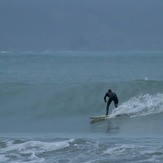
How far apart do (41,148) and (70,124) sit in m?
5.63

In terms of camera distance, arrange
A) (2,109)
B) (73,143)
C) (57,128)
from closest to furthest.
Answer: (73,143), (57,128), (2,109)

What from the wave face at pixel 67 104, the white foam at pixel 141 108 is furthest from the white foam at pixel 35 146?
the white foam at pixel 141 108

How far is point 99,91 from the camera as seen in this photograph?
25797mm

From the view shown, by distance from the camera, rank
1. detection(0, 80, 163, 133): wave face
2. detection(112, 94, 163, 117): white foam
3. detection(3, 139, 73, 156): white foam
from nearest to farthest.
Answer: detection(3, 139, 73, 156): white foam, detection(112, 94, 163, 117): white foam, detection(0, 80, 163, 133): wave face

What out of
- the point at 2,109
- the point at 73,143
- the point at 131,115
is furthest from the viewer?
the point at 2,109

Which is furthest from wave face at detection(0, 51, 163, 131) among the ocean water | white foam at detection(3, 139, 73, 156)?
white foam at detection(3, 139, 73, 156)

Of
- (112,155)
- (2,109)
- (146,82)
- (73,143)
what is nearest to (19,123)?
(2,109)

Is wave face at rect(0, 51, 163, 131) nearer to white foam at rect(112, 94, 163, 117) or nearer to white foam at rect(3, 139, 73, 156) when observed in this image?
white foam at rect(112, 94, 163, 117)

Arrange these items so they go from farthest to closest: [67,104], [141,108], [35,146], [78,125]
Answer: [67,104], [141,108], [78,125], [35,146]

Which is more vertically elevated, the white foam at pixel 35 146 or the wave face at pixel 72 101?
the wave face at pixel 72 101

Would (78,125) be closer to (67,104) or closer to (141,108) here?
(141,108)

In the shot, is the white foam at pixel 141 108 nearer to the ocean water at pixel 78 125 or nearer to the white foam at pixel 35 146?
the ocean water at pixel 78 125

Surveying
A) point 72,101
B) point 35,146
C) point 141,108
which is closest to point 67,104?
point 72,101

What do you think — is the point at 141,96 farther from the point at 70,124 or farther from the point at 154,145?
the point at 154,145
